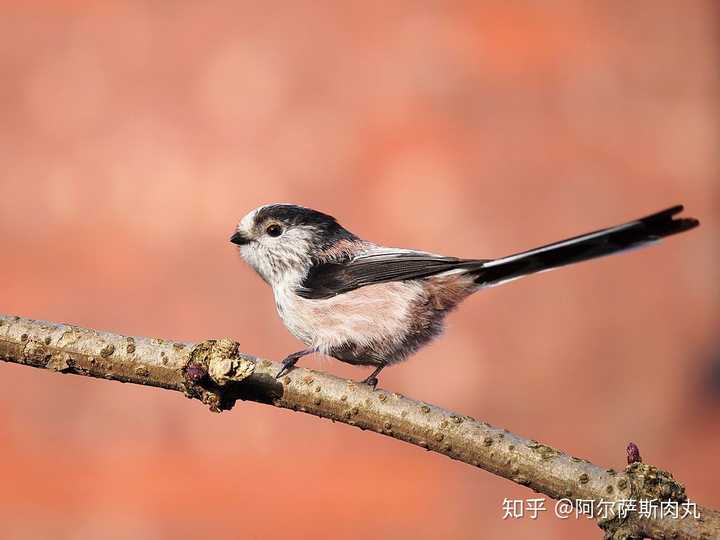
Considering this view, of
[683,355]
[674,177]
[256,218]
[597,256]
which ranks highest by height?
[674,177]

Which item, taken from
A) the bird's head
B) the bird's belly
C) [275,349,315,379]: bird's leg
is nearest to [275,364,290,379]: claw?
[275,349,315,379]: bird's leg

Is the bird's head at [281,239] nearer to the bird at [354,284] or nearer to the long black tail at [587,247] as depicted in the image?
the bird at [354,284]

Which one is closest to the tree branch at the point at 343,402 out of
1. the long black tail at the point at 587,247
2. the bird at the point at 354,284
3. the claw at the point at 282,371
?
the claw at the point at 282,371

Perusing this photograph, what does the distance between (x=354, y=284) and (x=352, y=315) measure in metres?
0.14

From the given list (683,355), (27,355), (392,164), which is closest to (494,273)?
(27,355)

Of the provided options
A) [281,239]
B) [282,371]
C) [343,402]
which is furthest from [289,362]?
[281,239]

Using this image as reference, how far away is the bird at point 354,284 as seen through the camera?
2900mm

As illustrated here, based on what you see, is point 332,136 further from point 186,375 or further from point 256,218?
point 186,375

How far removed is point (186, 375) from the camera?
202 cm

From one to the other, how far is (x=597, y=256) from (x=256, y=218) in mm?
1424

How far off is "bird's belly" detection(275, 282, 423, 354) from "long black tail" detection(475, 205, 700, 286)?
0.30 meters

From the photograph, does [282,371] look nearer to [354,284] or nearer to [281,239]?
[354,284]

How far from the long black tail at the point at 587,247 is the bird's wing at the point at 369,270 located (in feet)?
0.47

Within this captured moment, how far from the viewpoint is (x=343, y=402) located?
2.15 metres
